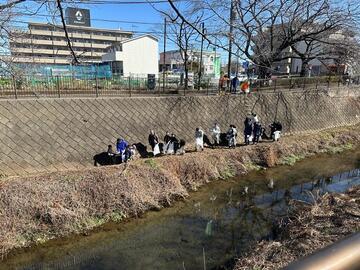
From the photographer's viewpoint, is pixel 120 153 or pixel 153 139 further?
pixel 153 139

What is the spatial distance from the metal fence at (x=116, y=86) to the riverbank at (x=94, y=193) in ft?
11.8

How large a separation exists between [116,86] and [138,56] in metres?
32.1

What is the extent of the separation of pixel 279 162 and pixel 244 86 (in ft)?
17.9

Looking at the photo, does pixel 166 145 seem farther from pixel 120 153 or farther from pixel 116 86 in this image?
pixel 116 86

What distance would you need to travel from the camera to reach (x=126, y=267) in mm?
7629

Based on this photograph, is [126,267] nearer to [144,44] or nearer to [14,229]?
[14,229]

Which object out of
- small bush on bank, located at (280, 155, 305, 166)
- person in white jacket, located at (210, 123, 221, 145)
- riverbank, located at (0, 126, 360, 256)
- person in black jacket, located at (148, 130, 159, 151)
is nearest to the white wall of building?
person in white jacket, located at (210, 123, 221, 145)

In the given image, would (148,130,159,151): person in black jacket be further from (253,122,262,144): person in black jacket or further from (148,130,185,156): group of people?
(253,122,262,144): person in black jacket

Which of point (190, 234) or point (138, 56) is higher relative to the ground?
point (138, 56)

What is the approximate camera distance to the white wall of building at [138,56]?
45.9 m

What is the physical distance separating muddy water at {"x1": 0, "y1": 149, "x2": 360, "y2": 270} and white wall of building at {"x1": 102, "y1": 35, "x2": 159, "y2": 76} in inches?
1364

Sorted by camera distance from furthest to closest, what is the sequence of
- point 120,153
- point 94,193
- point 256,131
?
point 256,131 < point 120,153 < point 94,193

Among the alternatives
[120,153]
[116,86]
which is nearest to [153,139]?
[120,153]

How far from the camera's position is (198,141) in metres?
15.2
